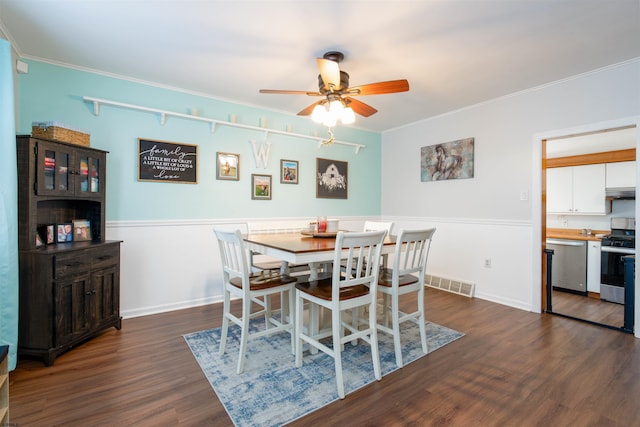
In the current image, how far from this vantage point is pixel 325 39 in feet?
7.50

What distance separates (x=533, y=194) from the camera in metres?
3.31

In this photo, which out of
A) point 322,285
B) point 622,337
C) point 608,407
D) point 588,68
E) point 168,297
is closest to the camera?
point 608,407

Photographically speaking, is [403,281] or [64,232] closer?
[403,281]

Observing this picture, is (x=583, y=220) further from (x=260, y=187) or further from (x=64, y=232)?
(x=64, y=232)

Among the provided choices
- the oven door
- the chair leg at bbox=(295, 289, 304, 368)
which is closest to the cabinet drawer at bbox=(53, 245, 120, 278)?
the chair leg at bbox=(295, 289, 304, 368)

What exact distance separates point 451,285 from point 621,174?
261cm

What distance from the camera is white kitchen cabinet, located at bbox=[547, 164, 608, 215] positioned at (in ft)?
13.7

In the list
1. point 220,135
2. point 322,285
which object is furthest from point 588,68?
point 220,135

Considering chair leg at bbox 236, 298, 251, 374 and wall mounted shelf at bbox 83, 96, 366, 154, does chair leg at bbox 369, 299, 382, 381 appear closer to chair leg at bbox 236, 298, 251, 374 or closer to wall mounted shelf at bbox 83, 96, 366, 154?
chair leg at bbox 236, 298, 251, 374

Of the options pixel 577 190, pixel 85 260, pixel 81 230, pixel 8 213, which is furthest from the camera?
pixel 577 190

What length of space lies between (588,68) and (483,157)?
1.25m

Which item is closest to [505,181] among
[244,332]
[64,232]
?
[244,332]

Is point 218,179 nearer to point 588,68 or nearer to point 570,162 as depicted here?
point 588,68

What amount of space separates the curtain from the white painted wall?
14.1ft
